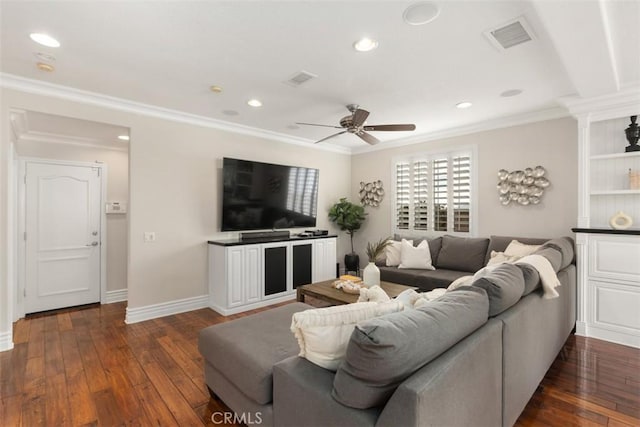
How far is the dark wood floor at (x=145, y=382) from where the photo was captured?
2016 mm

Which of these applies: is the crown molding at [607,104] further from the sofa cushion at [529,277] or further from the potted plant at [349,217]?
the potted plant at [349,217]

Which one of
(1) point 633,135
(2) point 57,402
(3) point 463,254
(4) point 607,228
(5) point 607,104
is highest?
(5) point 607,104

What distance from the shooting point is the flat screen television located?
447 centimetres

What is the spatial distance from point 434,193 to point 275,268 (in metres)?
2.94

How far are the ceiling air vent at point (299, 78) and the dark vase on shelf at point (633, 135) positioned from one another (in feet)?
11.1

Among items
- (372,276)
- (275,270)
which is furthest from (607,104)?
(275,270)

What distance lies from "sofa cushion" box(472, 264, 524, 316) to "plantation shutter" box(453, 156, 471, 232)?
3080mm

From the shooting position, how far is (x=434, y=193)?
519 centimetres

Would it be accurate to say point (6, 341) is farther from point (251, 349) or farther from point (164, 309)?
point (251, 349)

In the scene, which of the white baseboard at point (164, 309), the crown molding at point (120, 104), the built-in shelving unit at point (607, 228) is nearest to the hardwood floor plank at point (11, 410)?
the white baseboard at point (164, 309)

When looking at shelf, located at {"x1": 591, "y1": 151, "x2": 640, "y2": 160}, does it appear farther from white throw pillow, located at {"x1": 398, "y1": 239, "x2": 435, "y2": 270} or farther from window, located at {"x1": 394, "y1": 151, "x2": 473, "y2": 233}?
white throw pillow, located at {"x1": 398, "y1": 239, "x2": 435, "y2": 270}

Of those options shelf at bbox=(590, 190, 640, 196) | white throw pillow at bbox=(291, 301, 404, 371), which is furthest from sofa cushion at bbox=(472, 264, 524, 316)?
shelf at bbox=(590, 190, 640, 196)

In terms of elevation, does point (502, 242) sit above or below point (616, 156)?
below

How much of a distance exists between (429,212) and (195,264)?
3.84 metres
